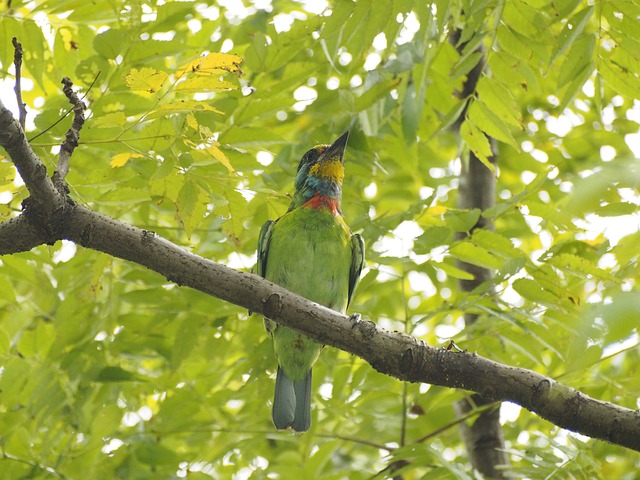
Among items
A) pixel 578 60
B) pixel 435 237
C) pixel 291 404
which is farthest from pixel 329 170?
pixel 578 60

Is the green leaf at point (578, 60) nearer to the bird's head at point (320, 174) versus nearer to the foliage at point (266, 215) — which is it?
the foliage at point (266, 215)

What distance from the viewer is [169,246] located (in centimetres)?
297

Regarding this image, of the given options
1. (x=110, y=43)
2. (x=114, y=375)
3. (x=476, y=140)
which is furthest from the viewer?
(x=114, y=375)

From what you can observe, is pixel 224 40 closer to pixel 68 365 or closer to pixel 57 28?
pixel 57 28

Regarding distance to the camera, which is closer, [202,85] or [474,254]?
[202,85]

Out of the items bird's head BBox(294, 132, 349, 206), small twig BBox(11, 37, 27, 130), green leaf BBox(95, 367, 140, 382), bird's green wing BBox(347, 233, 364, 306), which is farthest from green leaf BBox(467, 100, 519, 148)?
green leaf BBox(95, 367, 140, 382)

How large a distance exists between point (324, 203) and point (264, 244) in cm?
56

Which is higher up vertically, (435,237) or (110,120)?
(435,237)

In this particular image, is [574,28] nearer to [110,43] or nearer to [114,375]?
[110,43]

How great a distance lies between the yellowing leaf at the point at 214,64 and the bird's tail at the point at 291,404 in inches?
85.3

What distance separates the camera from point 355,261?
15.4 ft

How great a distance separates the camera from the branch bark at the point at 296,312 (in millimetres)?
2744

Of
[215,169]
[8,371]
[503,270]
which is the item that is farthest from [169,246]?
[8,371]

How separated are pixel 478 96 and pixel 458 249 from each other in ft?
2.68
